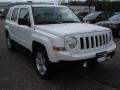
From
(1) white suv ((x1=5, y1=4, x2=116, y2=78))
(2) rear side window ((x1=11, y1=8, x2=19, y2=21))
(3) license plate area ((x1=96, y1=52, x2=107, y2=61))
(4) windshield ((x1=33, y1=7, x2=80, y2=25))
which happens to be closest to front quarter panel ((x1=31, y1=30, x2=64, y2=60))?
(1) white suv ((x1=5, y1=4, x2=116, y2=78))

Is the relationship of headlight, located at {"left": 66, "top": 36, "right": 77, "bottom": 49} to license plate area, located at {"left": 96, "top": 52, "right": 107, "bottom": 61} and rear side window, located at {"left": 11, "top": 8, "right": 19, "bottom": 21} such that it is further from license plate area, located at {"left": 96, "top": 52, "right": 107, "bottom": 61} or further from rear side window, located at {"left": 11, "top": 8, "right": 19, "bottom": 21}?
rear side window, located at {"left": 11, "top": 8, "right": 19, "bottom": 21}

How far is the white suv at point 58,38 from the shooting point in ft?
17.2

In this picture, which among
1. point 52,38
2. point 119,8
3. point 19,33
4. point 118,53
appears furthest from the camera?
point 119,8

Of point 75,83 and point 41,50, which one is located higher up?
point 41,50

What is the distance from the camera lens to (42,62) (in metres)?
5.99

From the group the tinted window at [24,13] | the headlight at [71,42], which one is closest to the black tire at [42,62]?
the headlight at [71,42]

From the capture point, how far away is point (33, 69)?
695 cm

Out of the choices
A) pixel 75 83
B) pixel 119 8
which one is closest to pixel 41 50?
pixel 75 83

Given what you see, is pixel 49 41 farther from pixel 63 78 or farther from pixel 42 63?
pixel 63 78

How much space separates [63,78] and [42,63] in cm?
66

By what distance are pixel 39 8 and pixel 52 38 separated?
1849 mm

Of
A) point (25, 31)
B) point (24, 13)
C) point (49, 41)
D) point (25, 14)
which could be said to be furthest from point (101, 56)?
point (24, 13)

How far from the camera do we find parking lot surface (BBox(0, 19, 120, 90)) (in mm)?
5445

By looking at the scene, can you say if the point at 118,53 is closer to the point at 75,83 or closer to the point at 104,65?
the point at 104,65
